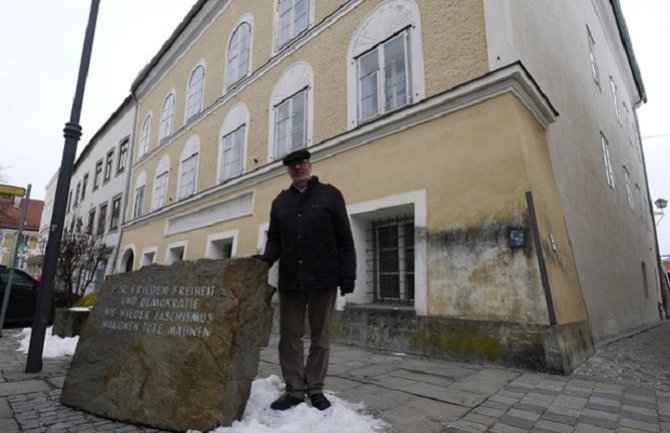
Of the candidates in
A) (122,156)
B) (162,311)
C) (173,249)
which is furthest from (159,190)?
(162,311)

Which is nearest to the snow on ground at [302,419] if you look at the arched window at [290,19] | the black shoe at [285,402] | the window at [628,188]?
the black shoe at [285,402]

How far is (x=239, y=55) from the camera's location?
1125cm

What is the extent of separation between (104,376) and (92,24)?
14.4 feet

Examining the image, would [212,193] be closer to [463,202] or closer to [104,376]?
[463,202]

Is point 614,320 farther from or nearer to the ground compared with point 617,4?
nearer to the ground

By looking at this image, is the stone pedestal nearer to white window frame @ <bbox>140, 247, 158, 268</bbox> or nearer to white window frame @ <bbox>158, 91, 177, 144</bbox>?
white window frame @ <bbox>140, 247, 158, 268</bbox>

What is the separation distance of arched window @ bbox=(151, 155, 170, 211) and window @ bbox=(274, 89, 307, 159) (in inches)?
271

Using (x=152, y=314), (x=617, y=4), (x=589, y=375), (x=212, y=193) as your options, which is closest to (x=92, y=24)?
(x=152, y=314)

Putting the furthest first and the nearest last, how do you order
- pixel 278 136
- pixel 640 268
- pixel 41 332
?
pixel 640 268
pixel 278 136
pixel 41 332

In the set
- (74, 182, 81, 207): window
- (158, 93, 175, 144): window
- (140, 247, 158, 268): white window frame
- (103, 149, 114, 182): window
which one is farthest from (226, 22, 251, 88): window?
(74, 182, 81, 207): window

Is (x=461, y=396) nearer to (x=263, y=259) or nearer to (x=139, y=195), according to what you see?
(x=263, y=259)

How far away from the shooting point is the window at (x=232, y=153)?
414 inches

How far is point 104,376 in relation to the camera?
284 centimetres

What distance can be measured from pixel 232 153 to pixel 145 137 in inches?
323
